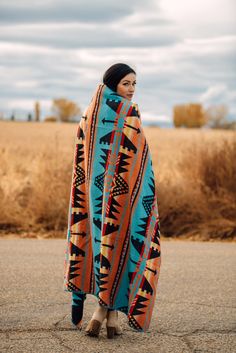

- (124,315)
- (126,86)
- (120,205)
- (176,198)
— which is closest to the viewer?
(120,205)

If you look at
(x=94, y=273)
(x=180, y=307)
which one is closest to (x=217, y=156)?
(x=180, y=307)

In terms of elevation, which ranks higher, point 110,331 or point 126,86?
point 126,86

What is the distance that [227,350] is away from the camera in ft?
15.1

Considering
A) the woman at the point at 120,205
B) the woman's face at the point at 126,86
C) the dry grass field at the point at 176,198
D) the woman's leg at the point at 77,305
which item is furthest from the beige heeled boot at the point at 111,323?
the dry grass field at the point at 176,198

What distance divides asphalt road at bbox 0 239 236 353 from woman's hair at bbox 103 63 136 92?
1.75 metres

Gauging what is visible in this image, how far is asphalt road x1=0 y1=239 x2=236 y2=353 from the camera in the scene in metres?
4.66

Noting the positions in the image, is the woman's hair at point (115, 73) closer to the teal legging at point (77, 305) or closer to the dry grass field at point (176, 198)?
the teal legging at point (77, 305)

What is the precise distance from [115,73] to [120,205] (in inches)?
35.5

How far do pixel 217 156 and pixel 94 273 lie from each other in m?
7.12

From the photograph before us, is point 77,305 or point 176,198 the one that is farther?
point 176,198

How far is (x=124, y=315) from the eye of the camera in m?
5.56

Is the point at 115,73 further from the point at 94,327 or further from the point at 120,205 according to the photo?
the point at 94,327

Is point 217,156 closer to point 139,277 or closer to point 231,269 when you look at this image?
point 231,269

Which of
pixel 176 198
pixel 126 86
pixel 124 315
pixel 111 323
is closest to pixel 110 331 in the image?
pixel 111 323
